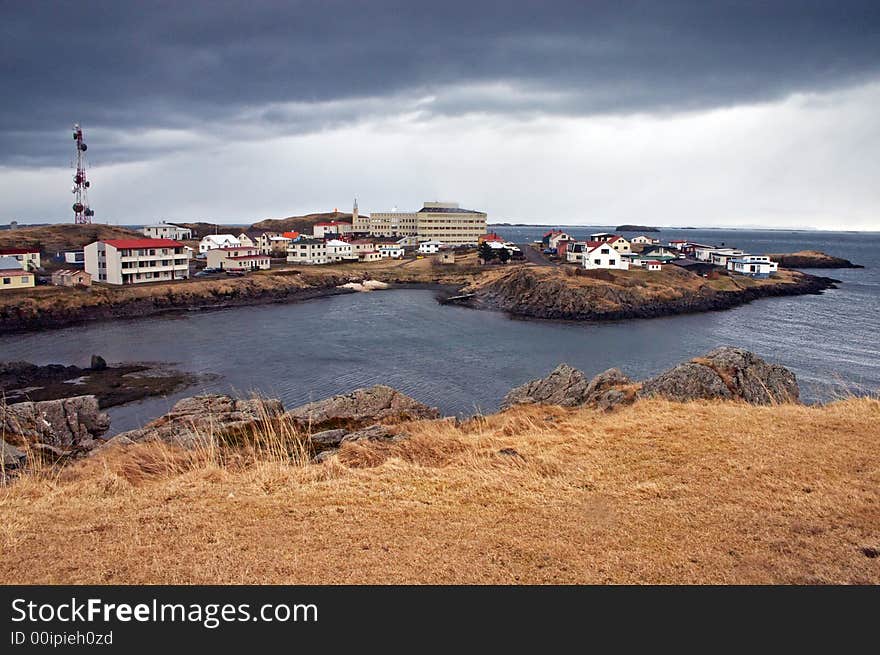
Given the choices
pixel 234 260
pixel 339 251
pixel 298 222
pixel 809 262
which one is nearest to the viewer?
pixel 234 260

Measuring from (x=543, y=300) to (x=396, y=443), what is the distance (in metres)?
52.6

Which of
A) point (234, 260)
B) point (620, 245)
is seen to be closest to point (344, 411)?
point (234, 260)

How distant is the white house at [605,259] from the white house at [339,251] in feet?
125

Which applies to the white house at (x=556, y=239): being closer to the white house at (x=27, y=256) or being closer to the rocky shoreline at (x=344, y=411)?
the white house at (x=27, y=256)

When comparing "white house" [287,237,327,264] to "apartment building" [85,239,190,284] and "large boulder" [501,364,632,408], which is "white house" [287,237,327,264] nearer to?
"apartment building" [85,239,190,284]

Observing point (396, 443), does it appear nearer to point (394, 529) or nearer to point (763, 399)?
point (394, 529)

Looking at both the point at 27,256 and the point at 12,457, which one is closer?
the point at 12,457

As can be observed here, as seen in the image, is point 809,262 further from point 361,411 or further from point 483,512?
point 483,512

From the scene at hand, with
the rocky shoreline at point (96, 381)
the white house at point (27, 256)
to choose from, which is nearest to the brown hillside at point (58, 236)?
the white house at point (27, 256)

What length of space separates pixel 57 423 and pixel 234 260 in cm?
5971

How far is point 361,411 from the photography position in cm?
1747

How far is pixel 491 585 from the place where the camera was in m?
5.60

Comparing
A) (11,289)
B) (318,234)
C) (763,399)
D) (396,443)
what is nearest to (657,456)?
(396,443)

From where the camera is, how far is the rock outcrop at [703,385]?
50.1ft
